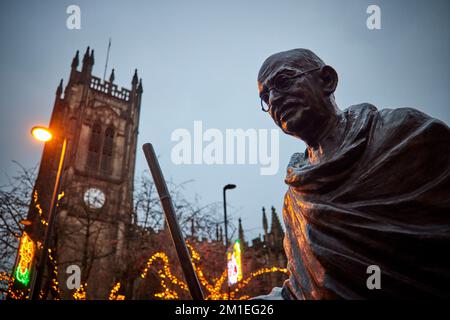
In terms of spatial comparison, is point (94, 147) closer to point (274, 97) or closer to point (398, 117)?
point (274, 97)

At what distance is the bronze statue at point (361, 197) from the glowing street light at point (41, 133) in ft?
25.6

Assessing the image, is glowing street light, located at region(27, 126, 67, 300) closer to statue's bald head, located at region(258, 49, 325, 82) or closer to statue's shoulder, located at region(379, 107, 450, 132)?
statue's bald head, located at region(258, 49, 325, 82)

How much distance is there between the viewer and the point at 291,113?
2.04m

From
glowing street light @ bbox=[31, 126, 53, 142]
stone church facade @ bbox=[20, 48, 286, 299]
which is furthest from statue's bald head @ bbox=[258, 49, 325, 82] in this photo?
stone church facade @ bbox=[20, 48, 286, 299]

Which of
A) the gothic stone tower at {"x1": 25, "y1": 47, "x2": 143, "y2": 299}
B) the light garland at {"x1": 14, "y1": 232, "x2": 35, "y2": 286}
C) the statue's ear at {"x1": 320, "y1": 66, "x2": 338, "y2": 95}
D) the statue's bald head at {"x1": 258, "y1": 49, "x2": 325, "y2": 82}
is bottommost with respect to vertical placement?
the light garland at {"x1": 14, "y1": 232, "x2": 35, "y2": 286}

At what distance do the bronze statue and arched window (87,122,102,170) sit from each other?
115 feet

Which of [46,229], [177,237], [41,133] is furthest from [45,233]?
[177,237]

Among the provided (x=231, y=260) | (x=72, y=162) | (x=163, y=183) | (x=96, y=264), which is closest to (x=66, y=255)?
(x=96, y=264)

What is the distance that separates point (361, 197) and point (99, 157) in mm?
36537

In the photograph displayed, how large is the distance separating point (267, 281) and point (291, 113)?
3434 centimetres

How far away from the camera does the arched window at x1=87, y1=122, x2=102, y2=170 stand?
3423 cm

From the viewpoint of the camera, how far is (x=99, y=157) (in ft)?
115

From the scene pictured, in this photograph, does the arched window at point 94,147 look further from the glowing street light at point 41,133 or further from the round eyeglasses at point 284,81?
the round eyeglasses at point 284,81
